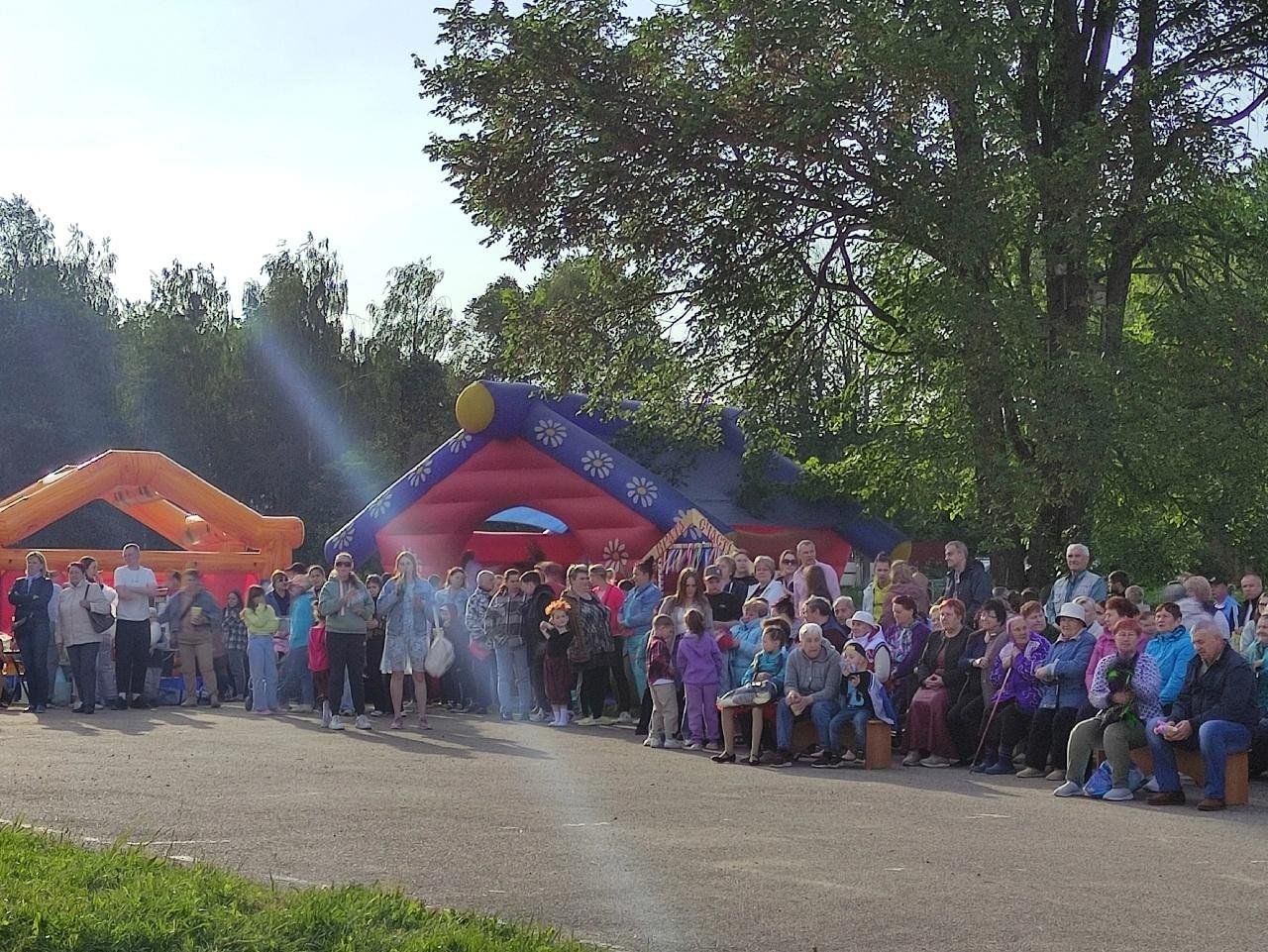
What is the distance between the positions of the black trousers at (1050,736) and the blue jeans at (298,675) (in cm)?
883

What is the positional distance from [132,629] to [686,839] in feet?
38.4

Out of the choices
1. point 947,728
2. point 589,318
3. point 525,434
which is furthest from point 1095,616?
point 525,434

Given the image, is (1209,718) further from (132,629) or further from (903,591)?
(132,629)

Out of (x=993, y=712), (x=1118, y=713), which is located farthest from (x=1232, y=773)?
(x=993, y=712)

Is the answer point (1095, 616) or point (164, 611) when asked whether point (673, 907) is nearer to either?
point (1095, 616)

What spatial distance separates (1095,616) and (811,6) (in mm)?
8369

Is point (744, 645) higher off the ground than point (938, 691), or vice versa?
point (744, 645)

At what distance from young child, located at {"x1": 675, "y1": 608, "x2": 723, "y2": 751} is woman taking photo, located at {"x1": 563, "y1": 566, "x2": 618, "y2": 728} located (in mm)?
2386

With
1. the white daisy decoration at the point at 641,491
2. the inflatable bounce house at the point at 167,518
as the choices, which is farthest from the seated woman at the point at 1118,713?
the inflatable bounce house at the point at 167,518

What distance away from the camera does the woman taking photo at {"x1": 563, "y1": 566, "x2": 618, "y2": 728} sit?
17406 millimetres

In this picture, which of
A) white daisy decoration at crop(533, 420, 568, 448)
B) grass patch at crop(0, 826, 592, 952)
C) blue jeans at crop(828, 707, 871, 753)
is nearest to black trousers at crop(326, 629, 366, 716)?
blue jeans at crop(828, 707, 871, 753)

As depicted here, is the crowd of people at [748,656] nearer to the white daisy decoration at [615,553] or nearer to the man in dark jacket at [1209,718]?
the man in dark jacket at [1209,718]

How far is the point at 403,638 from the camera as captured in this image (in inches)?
661

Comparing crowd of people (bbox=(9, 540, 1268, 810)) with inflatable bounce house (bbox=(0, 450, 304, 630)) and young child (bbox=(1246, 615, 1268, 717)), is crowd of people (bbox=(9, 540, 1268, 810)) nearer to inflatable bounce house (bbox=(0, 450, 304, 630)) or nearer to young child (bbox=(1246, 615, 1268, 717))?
young child (bbox=(1246, 615, 1268, 717))
